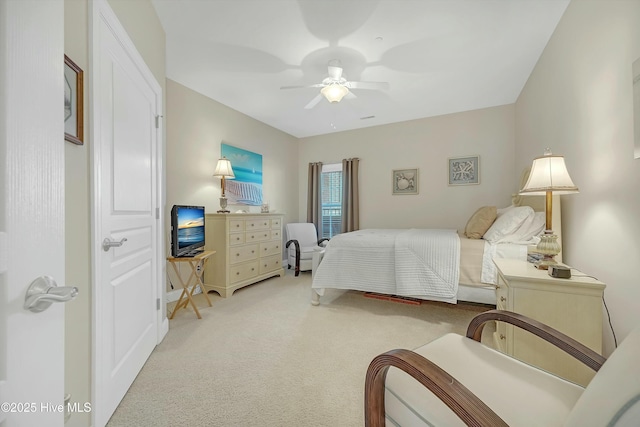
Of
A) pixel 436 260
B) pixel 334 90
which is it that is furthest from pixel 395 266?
pixel 334 90

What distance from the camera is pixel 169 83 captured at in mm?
3250

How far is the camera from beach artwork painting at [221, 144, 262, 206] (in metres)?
4.13

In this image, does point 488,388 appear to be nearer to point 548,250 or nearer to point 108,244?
point 548,250

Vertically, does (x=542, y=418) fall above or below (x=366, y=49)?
below

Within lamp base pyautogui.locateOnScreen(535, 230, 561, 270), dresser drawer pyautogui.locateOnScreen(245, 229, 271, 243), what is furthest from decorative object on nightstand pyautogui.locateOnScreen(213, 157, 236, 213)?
lamp base pyautogui.locateOnScreen(535, 230, 561, 270)

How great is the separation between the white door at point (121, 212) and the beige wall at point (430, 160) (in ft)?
12.7

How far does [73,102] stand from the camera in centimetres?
116

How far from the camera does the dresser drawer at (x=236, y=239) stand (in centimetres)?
349

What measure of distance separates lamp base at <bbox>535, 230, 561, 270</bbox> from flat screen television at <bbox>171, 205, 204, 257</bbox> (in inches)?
118

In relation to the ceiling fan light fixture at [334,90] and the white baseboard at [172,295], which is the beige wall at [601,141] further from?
the white baseboard at [172,295]

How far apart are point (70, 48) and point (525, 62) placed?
396 cm

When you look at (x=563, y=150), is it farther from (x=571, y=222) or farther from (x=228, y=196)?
(x=228, y=196)

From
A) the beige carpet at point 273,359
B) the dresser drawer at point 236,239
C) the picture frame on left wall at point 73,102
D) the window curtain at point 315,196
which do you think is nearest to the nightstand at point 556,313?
the beige carpet at point 273,359

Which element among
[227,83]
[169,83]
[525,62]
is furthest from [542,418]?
[169,83]
